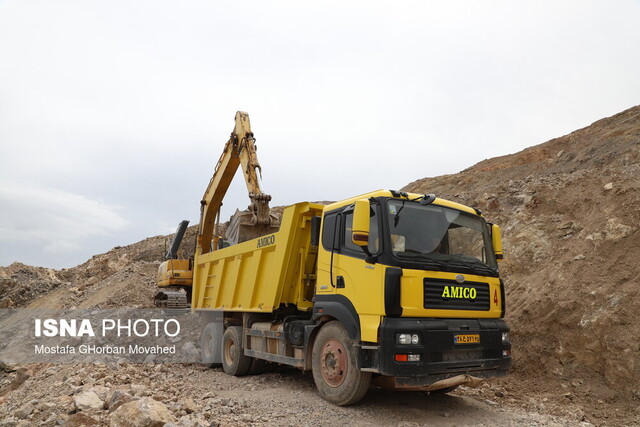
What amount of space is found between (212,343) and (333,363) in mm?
4546

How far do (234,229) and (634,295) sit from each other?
7.98 meters

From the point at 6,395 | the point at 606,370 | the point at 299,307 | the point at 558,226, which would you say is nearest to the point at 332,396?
the point at 299,307

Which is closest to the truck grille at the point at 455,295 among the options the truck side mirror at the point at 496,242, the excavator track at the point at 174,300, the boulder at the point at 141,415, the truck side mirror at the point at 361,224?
the truck side mirror at the point at 496,242

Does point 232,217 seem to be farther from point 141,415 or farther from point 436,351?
point 436,351

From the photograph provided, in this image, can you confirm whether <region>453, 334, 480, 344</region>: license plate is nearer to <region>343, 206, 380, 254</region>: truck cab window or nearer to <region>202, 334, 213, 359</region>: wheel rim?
<region>343, 206, 380, 254</region>: truck cab window

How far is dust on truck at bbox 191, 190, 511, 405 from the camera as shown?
241 inches

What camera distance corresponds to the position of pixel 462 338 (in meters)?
6.41

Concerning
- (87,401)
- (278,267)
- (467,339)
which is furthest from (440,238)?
(87,401)

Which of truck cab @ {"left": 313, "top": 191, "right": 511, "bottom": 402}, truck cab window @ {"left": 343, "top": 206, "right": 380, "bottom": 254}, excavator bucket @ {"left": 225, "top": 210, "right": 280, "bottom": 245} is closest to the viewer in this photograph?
truck cab @ {"left": 313, "top": 191, "right": 511, "bottom": 402}

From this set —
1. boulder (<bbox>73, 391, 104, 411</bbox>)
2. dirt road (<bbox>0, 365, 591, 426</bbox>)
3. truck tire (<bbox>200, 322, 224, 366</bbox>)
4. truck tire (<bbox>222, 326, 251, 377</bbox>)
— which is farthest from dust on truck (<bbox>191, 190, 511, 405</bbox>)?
boulder (<bbox>73, 391, 104, 411</bbox>)

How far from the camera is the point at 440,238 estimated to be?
680cm

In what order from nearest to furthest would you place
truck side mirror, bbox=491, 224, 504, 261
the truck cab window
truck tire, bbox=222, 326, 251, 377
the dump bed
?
the truck cab window
truck side mirror, bbox=491, 224, 504, 261
the dump bed
truck tire, bbox=222, 326, 251, 377

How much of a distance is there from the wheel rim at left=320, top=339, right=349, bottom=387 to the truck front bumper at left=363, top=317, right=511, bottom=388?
1.85ft

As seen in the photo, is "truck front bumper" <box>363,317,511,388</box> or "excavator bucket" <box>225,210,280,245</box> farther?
"excavator bucket" <box>225,210,280,245</box>
